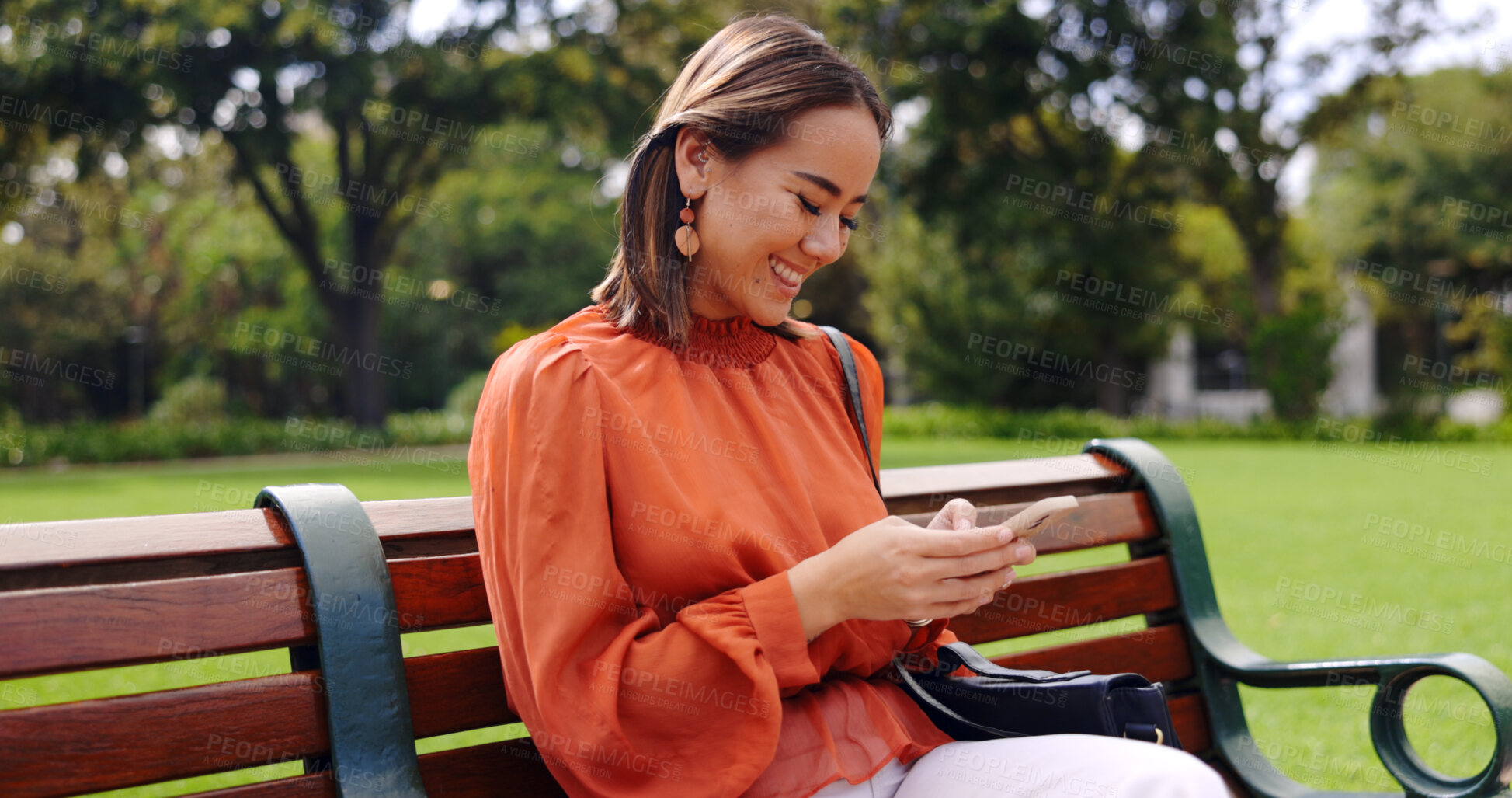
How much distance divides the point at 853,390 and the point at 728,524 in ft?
1.75

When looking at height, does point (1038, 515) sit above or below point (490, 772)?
above

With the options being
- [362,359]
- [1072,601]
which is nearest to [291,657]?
[1072,601]

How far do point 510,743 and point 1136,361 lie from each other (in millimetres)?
33492

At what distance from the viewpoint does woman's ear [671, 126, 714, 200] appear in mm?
1881

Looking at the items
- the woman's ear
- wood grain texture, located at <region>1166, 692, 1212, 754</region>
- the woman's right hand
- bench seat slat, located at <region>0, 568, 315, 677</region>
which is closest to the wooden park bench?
bench seat slat, located at <region>0, 568, 315, 677</region>

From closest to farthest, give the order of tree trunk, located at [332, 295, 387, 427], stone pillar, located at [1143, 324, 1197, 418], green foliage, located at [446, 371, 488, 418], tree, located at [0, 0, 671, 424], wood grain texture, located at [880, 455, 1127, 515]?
wood grain texture, located at [880, 455, 1127, 515] < tree, located at [0, 0, 671, 424] < tree trunk, located at [332, 295, 387, 427] < green foliage, located at [446, 371, 488, 418] < stone pillar, located at [1143, 324, 1197, 418]

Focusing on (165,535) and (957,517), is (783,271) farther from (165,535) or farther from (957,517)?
(165,535)

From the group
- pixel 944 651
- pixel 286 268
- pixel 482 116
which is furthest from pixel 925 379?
pixel 944 651

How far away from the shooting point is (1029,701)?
1.86 m

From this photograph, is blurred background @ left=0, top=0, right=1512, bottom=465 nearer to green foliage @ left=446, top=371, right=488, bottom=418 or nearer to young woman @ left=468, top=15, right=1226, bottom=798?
green foliage @ left=446, top=371, right=488, bottom=418

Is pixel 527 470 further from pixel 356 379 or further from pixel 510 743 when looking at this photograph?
pixel 356 379

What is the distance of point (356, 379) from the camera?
2130 centimetres

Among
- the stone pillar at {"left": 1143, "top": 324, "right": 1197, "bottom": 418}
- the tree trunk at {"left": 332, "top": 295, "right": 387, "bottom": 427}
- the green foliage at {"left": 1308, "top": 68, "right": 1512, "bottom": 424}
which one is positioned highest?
the green foliage at {"left": 1308, "top": 68, "right": 1512, "bottom": 424}

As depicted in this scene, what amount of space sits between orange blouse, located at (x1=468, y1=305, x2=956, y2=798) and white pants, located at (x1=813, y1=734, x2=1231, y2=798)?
0.04 m
